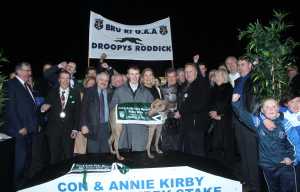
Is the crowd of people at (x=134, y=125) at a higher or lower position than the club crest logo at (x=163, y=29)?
lower

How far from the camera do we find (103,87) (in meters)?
6.23

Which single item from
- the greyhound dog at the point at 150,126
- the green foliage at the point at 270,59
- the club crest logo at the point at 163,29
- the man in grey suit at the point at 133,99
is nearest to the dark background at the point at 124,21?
the club crest logo at the point at 163,29

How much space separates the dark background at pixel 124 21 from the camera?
13.0m

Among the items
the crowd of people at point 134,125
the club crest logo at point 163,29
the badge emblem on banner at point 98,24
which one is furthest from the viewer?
the club crest logo at point 163,29

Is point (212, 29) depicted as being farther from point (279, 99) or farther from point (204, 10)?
point (279, 99)

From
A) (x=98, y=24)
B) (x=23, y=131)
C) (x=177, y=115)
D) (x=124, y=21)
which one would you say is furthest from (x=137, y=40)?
(x=124, y=21)

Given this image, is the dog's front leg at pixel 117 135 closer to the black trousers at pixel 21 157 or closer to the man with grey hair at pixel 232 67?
the black trousers at pixel 21 157

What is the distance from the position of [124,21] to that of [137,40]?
5.25 meters

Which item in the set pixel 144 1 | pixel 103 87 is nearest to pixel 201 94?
pixel 103 87

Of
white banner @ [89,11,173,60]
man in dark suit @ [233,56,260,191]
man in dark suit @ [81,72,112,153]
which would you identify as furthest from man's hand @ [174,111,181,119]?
white banner @ [89,11,173,60]

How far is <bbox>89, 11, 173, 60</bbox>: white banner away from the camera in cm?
917

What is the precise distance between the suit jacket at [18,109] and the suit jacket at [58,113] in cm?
27

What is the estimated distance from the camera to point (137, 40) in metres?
9.43

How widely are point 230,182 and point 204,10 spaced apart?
34.0ft
